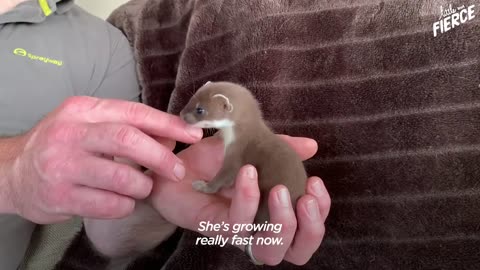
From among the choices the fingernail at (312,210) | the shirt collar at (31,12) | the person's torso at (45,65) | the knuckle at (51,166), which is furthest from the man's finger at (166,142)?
the shirt collar at (31,12)

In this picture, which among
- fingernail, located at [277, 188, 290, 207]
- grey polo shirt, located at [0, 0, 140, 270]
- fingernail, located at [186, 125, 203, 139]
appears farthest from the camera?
grey polo shirt, located at [0, 0, 140, 270]

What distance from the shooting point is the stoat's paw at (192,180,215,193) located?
800 millimetres

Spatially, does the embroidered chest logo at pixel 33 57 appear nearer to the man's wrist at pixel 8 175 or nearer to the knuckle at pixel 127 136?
the man's wrist at pixel 8 175

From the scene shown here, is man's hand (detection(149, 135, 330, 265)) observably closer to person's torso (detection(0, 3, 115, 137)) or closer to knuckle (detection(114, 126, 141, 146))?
knuckle (detection(114, 126, 141, 146))

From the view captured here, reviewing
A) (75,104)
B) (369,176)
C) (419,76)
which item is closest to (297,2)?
(419,76)

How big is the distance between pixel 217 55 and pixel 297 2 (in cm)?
24

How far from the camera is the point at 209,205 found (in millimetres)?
782

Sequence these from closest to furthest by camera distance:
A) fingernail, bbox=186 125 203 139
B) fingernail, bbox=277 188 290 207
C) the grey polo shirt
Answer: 1. fingernail, bbox=277 188 290 207
2. fingernail, bbox=186 125 203 139
3. the grey polo shirt

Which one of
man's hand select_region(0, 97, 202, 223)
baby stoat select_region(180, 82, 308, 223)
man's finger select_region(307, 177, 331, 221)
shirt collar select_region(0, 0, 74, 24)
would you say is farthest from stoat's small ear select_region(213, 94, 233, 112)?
shirt collar select_region(0, 0, 74, 24)

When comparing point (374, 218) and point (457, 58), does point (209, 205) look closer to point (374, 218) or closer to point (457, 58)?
point (374, 218)

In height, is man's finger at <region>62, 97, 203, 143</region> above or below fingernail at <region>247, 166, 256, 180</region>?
above

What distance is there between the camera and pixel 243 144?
0.79 meters

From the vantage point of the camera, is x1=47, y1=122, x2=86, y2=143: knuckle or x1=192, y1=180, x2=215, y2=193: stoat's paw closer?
x1=47, y1=122, x2=86, y2=143: knuckle

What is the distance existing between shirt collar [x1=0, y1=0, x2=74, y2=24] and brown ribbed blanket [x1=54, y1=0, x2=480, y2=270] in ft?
1.49
